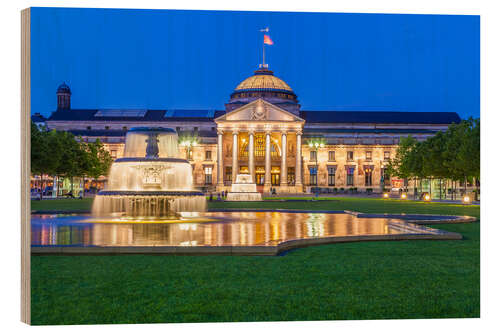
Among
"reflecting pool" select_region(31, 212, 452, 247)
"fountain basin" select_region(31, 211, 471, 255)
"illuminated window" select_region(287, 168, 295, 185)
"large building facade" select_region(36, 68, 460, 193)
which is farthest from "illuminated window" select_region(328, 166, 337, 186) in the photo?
"reflecting pool" select_region(31, 212, 452, 247)

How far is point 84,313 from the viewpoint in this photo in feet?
22.7

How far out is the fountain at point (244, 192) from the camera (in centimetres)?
4800

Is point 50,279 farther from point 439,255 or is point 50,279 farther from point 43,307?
point 439,255

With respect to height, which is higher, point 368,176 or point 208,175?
point 208,175

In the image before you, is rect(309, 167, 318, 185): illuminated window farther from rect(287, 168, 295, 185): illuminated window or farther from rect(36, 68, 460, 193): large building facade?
rect(287, 168, 295, 185): illuminated window

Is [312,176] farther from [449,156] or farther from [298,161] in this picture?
[449,156]

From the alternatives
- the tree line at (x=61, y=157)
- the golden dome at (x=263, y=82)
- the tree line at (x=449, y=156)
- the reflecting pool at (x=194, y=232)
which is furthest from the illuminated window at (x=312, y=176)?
the reflecting pool at (x=194, y=232)

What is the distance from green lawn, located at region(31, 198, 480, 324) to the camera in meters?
7.06

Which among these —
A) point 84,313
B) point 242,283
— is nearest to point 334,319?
point 242,283

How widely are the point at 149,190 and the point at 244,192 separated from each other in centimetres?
3092

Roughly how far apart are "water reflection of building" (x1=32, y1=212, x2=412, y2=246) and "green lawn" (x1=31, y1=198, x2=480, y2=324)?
62.2 inches

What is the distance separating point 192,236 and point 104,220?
5.59 metres

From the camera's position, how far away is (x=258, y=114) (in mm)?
92562

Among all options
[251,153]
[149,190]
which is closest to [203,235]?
[149,190]
